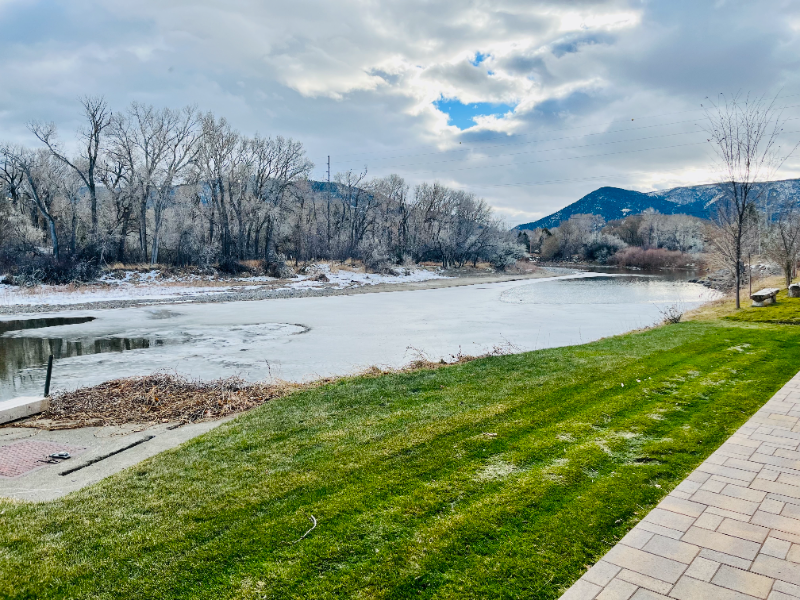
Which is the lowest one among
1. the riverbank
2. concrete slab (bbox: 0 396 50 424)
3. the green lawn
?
concrete slab (bbox: 0 396 50 424)

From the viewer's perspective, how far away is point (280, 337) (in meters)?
16.0

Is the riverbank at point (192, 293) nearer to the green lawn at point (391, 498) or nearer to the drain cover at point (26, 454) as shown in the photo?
the drain cover at point (26, 454)

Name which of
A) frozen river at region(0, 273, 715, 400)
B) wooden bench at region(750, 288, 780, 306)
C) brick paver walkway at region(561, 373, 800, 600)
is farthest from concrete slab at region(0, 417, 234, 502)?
wooden bench at region(750, 288, 780, 306)

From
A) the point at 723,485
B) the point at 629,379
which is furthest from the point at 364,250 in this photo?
the point at 723,485

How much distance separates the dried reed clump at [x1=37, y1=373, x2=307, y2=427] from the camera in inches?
295

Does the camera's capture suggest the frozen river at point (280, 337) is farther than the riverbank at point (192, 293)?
No

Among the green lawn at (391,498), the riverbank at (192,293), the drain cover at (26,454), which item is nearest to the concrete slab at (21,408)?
the drain cover at (26,454)

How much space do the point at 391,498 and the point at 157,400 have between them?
5871 mm

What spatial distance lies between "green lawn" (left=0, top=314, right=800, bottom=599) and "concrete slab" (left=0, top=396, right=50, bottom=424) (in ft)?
11.6

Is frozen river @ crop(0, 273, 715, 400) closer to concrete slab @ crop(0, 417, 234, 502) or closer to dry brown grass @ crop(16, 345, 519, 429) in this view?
dry brown grass @ crop(16, 345, 519, 429)

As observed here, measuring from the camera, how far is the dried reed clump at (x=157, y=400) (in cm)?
750

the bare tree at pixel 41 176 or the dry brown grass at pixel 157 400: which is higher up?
the bare tree at pixel 41 176

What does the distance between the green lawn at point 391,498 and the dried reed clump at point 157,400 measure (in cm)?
99

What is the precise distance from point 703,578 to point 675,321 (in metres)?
13.8
